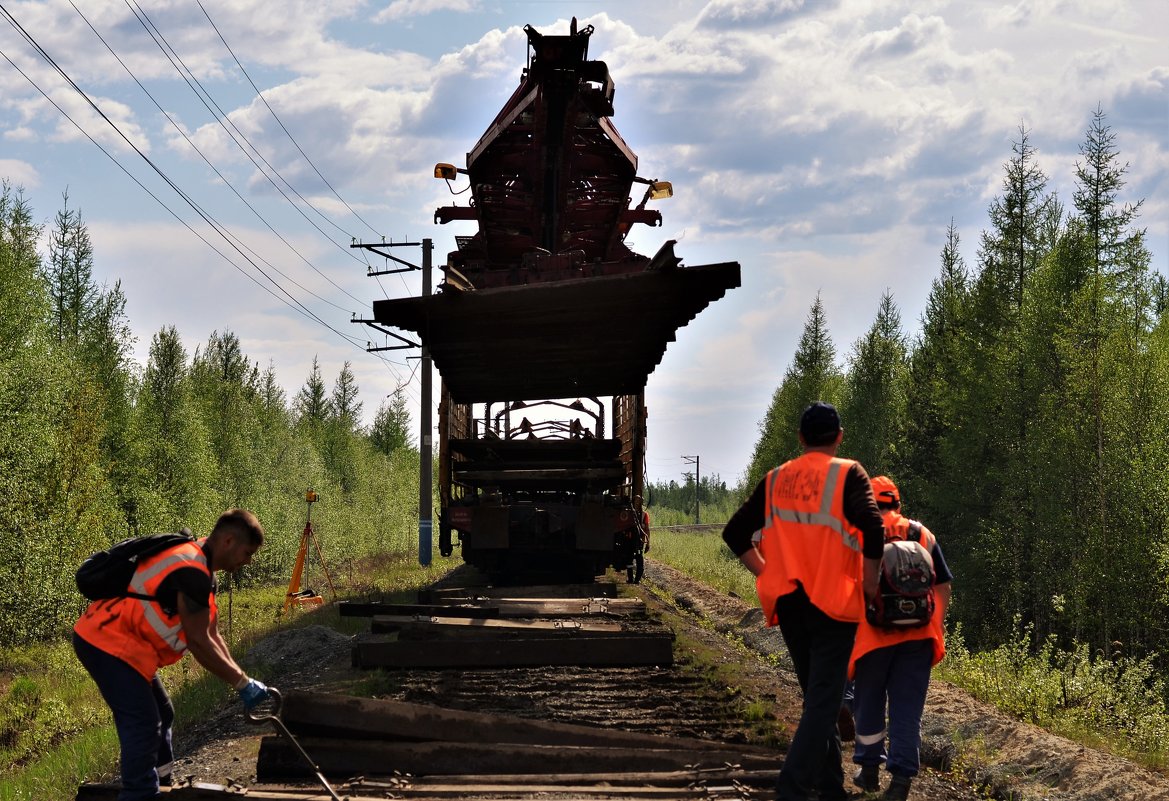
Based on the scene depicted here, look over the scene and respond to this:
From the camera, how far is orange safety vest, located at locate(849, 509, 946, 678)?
494 cm

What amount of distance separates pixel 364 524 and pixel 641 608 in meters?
32.1

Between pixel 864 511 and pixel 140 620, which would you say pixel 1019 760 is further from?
pixel 140 620

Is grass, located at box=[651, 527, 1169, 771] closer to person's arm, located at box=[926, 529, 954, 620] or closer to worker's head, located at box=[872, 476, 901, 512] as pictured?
→ person's arm, located at box=[926, 529, 954, 620]

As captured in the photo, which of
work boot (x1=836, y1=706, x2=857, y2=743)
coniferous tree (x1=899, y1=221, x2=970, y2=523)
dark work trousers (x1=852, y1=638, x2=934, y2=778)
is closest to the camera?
dark work trousers (x1=852, y1=638, x2=934, y2=778)

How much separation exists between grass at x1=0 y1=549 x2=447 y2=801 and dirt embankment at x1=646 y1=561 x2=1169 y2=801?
17.5ft

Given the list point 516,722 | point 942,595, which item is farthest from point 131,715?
point 942,595

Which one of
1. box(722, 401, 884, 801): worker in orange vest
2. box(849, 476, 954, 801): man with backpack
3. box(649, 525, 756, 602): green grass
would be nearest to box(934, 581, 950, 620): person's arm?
box(849, 476, 954, 801): man with backpack

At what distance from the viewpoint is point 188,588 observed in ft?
13.5

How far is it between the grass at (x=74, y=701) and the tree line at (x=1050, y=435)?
1041 centimetres

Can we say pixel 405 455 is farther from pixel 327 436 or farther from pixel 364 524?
pixel 364 524

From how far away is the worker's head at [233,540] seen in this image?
429 cm

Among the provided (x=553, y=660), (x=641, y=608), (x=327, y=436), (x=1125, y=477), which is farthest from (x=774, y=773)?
(x=327, y=436)

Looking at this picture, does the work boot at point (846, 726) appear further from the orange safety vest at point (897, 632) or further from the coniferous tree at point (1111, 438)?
the coniferous tree at point (1111, 438)

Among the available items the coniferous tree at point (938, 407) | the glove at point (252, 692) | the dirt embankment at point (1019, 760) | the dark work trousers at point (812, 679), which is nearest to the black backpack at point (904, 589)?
the dark work trousers at point (812, 679)
